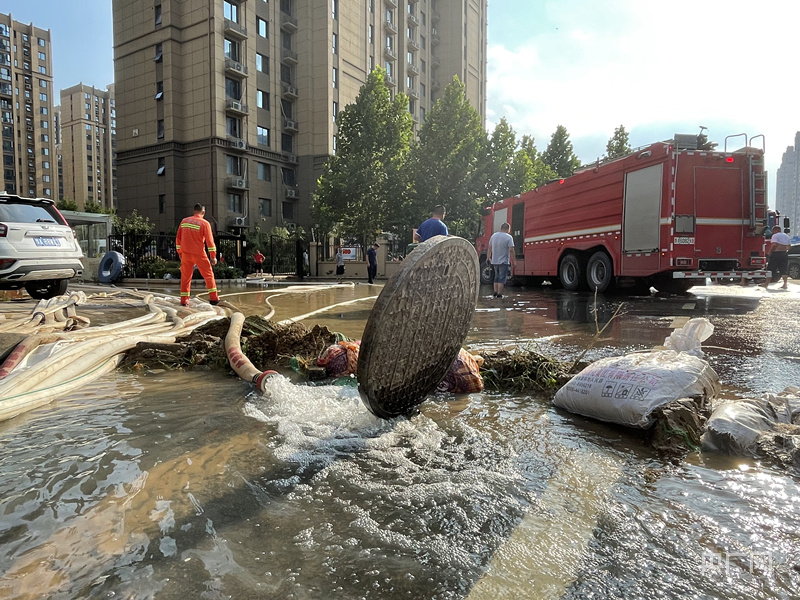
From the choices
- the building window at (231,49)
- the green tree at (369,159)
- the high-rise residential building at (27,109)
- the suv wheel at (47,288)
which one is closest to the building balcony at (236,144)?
the building window at (231,49)

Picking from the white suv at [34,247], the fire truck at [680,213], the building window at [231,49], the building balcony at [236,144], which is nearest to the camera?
the white suv at [34,247]

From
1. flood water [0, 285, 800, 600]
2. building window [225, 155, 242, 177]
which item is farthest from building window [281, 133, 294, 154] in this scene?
flood water [0, 285, 800, 600]

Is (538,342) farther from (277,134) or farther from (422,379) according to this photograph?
(277,134)

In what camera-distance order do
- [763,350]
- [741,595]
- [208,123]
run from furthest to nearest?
[208,123] < [763,350] < [741,595]

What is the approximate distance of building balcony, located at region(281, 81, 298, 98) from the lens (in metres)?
40.0

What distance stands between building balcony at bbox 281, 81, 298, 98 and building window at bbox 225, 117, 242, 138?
524cm

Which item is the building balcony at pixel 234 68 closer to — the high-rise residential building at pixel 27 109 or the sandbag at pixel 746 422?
the sandbag at pixel 746 422

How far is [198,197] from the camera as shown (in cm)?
3606

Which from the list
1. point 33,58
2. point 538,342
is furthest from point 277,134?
point 33,58

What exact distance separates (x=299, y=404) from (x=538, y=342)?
331 cm

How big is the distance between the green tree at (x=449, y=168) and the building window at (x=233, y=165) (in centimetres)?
1481

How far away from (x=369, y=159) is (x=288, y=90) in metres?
15.9

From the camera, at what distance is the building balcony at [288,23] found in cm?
3988

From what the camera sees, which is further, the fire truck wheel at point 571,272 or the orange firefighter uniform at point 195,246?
the fire truck wheel at point 571,272
